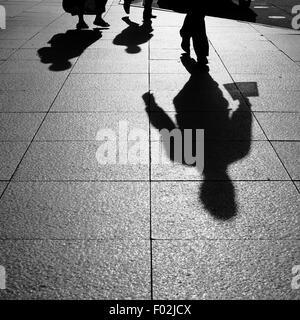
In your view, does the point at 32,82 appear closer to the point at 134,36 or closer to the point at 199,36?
the point at 199,36

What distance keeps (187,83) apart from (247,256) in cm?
410

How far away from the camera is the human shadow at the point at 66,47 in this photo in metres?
7.49

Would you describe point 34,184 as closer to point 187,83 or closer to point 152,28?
point 187,83

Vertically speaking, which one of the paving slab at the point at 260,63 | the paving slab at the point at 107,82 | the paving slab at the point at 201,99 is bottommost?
the paving slab at the point at 107,82

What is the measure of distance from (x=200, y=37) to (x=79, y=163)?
413 centimetres

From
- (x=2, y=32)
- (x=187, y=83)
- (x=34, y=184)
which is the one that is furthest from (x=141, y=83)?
(x=2, y=32)

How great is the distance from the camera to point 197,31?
6.90m

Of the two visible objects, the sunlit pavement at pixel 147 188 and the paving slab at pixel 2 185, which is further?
the paving slab at pixel 2 185

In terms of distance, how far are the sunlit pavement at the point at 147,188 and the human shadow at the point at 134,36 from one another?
1453mm

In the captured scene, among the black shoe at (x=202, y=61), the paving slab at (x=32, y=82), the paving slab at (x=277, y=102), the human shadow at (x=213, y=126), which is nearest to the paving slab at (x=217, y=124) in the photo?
the human shadow at (x=213, y=126)

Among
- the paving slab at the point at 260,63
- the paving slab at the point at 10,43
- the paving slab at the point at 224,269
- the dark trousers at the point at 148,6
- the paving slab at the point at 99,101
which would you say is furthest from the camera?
the dark trousers at the point at 148,6

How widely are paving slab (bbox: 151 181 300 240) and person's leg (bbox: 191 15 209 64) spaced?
13.6 ft

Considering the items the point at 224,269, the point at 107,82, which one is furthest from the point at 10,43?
the point at 224,269

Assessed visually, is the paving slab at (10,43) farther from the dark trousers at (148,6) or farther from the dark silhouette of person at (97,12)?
the dark trousers at (148,6)
